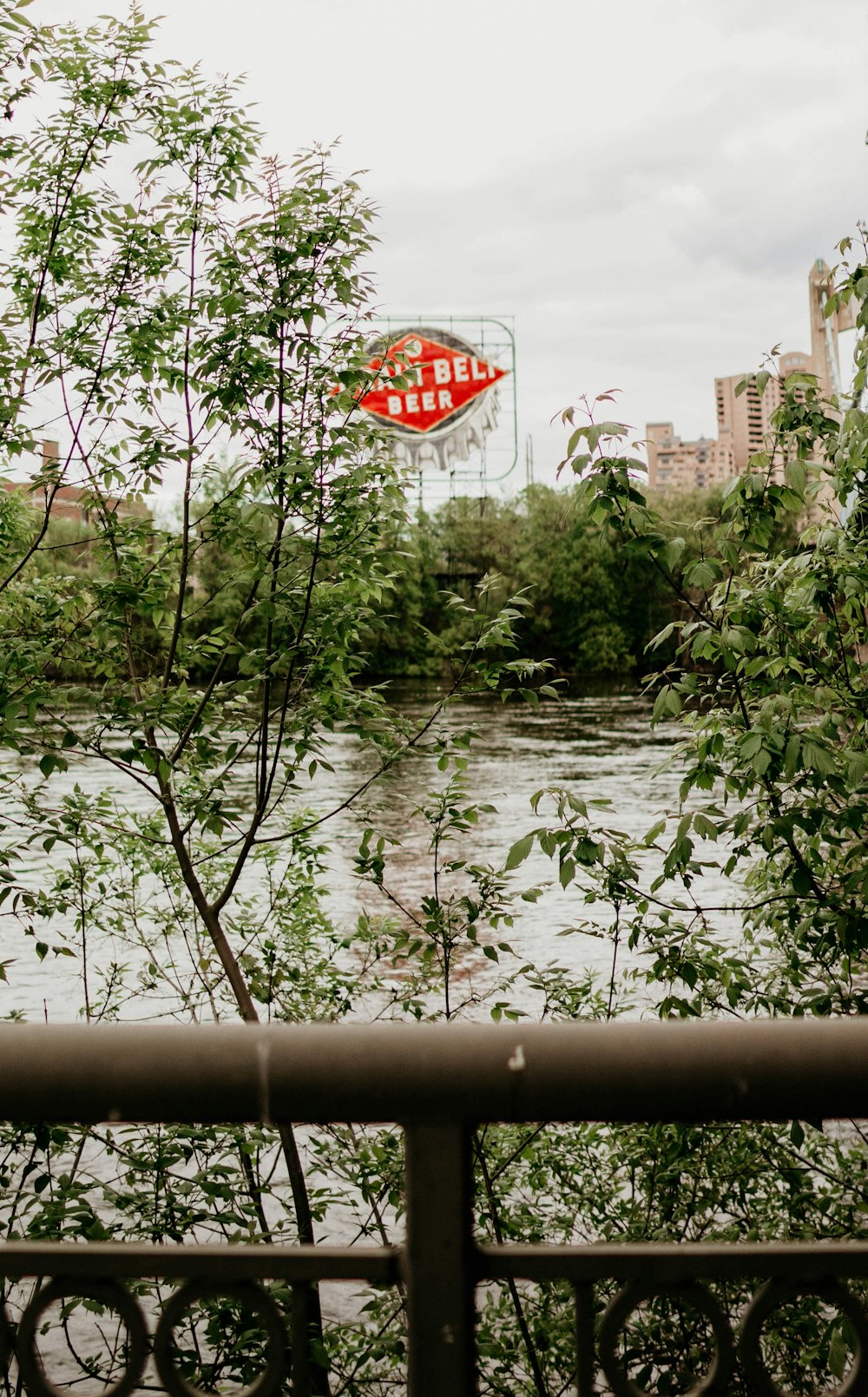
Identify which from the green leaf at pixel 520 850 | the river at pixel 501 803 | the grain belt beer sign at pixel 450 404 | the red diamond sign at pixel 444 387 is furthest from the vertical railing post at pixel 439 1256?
the red diamond sign at pixel 444 387

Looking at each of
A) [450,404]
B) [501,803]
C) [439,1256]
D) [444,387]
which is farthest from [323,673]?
[444,387]

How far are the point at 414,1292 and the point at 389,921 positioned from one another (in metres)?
4.42

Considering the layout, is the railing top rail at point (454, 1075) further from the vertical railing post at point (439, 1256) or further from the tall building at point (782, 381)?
the tall building at point (782, 381)

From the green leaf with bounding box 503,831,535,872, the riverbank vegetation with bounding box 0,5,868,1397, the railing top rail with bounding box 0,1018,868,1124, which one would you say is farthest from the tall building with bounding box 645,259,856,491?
the railing top rail with bounding box 0,1018,868,1124

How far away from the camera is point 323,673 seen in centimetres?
590

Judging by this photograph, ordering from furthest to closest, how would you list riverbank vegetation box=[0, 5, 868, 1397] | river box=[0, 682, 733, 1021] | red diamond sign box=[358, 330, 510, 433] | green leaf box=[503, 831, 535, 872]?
1. red diamond sign box=[358, 330, 510, 433]
2. river box=[0, 682, 733, 1021]
3. riverbank vegetation box=[0, 5, 868, 1397]
4. green leaf box=[503, 831, 535, 872]

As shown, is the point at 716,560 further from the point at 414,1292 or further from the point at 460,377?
the point at 460,377

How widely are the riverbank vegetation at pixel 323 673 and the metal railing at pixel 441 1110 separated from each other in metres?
2.57

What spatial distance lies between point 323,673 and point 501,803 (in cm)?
2192

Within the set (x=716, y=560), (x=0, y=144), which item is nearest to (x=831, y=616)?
(x=716, y=560)

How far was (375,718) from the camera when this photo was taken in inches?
235

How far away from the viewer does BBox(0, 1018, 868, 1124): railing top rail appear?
4.68 feet

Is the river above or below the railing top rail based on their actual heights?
below

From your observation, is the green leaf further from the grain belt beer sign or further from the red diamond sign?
the red diamond sign
